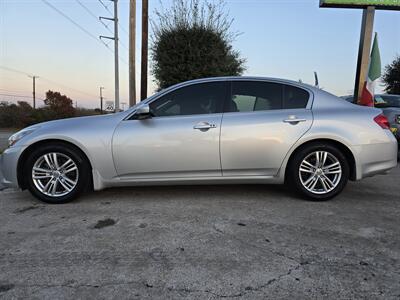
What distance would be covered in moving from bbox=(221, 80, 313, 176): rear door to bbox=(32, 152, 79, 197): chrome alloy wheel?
6.03 ft

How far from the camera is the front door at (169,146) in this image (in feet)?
12.9

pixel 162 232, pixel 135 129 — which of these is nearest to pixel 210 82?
pixel 135 129

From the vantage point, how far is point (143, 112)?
12.9ft

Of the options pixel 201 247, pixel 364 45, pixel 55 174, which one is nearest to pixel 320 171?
pixel 201 247

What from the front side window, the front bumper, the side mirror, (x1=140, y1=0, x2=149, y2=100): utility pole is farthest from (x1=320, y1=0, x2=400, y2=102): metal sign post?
the front bumper

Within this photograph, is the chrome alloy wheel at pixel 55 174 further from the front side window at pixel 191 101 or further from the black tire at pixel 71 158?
the front side window at pixel 191 101

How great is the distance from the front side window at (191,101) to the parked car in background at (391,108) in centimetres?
469

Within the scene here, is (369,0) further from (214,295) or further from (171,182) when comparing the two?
(214,295)

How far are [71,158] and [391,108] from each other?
6834 millimetres

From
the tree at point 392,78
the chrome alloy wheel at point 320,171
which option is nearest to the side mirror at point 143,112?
the chrome alloy wheel at point 320,171

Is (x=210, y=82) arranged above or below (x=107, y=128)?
above

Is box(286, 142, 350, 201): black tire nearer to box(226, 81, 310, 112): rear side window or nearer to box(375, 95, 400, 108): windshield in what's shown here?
box(226, 81, 310, 112): rear side window

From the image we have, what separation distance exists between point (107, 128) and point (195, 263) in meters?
Answer: 2.17

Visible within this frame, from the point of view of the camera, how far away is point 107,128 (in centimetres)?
399
